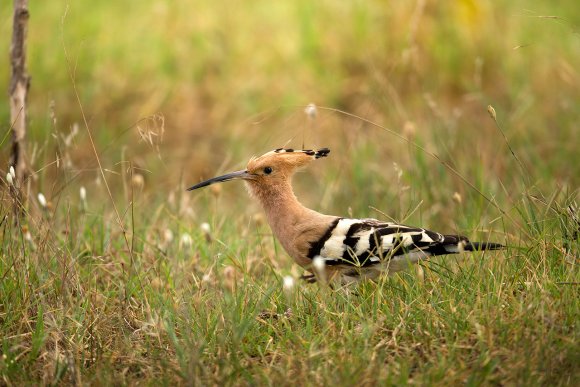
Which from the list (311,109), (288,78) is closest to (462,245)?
(311,109)

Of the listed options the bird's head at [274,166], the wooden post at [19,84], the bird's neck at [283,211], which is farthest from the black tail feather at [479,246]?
the wooden post at [19,84]

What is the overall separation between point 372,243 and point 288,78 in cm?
337

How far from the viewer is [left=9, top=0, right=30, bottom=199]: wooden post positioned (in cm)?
377

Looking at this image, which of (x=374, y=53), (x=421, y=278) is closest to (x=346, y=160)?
(x=374, y=53)

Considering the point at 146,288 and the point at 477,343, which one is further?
the point at 146,288

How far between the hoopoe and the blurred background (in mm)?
1682

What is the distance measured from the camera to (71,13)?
252 inches

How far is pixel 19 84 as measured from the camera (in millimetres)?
3807

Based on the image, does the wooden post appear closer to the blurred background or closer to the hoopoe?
the hoopoe

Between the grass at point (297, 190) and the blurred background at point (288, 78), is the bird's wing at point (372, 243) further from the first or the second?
the blurred background at point (288, 78)

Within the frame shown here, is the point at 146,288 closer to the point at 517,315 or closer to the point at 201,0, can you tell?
the point at 517,315

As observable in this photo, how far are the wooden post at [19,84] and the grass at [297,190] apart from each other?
0.42 feet

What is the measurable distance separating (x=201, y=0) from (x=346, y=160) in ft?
8.42

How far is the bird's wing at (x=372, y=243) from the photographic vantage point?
122 inches
